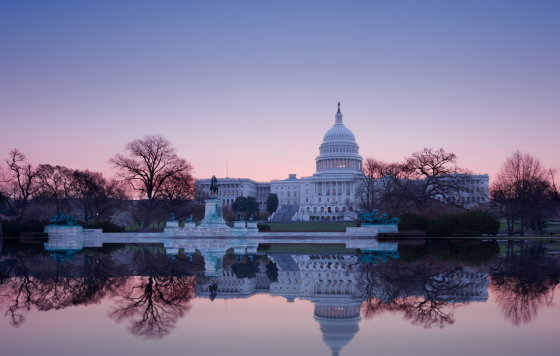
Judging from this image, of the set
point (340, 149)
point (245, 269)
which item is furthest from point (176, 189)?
point (340, 149)

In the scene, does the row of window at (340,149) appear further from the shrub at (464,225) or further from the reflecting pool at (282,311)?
the reflecting pool at (282,311)

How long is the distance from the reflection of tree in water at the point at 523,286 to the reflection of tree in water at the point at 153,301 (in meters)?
6.59

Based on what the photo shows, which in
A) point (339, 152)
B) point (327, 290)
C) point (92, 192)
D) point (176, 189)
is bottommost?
point (327, 290)

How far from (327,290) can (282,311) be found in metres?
2.51

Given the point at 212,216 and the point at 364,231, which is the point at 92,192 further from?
the point at 364,231

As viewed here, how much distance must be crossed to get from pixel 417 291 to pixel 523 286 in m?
3.38

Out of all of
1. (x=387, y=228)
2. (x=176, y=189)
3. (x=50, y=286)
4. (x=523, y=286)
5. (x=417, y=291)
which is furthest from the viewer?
(x=176, y=189)

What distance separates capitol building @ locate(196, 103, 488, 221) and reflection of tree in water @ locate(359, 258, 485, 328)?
4080 inches

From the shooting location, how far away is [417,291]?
11.9 meters

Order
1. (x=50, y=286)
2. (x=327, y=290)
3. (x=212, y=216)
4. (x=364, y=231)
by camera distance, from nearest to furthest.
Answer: (x=327, y=290) → (x=50, y=286) → (x=364, y=231) → (x=212, y=216)

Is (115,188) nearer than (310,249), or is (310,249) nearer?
(310,249)

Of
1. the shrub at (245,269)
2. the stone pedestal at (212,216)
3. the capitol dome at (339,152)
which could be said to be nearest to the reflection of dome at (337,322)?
the shrub at (245,269)

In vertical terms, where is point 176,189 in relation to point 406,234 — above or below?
above

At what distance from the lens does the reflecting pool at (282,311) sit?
24.9 ft
